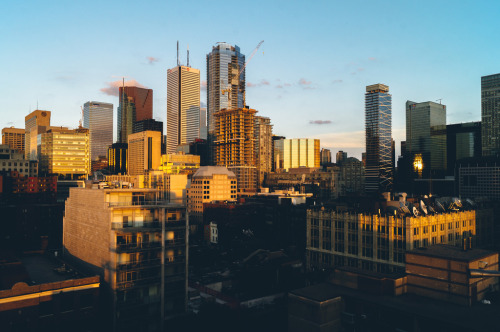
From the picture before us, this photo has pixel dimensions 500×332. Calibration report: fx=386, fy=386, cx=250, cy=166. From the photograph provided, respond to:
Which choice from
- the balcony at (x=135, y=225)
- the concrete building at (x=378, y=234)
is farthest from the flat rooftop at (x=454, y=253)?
the balcony at (x=135, y=225)

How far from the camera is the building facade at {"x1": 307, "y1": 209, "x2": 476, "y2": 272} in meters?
87.0

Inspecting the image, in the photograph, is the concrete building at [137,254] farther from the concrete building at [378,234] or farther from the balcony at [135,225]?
the concrete building at [378,234]

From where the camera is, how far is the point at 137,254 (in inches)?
2709

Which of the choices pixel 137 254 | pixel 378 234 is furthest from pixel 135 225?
pixel 378 234

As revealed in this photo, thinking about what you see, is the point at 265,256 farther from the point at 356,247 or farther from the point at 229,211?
the point at 229,211

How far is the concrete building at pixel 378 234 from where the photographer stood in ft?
286

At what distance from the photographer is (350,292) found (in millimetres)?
70312

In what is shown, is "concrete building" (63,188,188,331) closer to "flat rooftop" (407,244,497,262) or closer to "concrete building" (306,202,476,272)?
"concrete building" (306,202,476,272)

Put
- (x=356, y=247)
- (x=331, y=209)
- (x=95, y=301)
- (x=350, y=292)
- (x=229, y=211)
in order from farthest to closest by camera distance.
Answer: (x=229, y=211) < (x=331, y=209) < (x=356, y=247) < (x=350, y=292) < (x=95, y=301)

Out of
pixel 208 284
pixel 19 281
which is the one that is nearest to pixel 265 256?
pixel 208 284

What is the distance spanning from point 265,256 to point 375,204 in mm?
32574

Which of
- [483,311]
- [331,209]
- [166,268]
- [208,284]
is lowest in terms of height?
[208,284]

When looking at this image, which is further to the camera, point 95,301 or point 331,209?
point 331,209

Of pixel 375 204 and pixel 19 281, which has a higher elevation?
pixel 375 204
